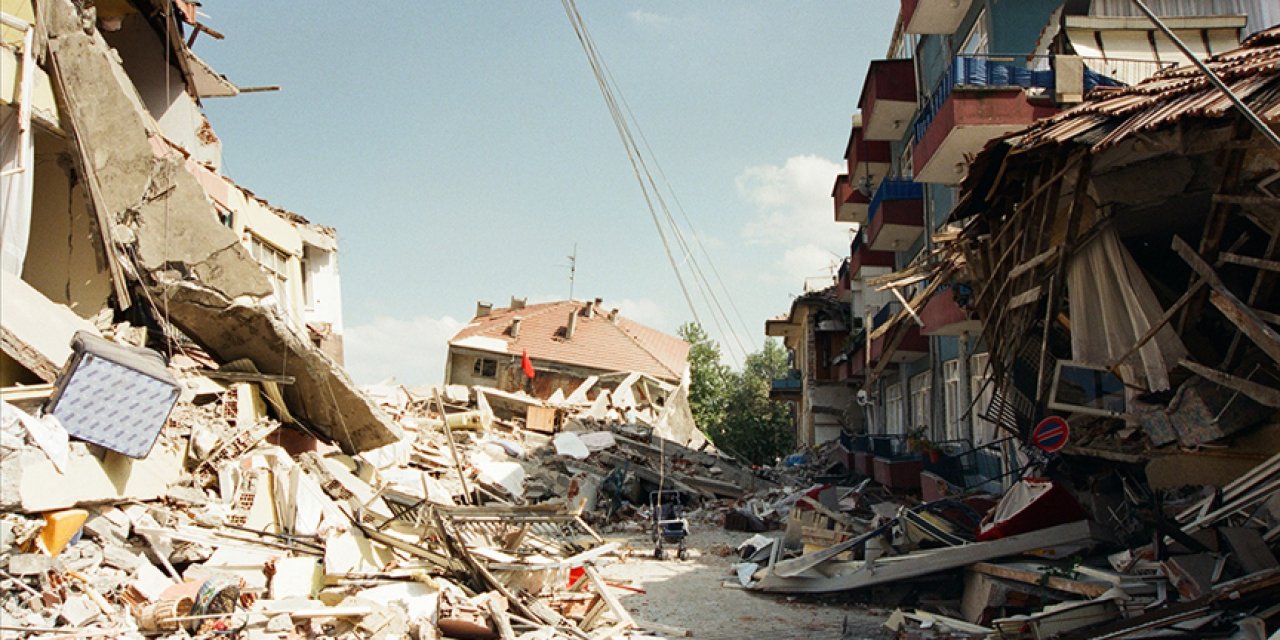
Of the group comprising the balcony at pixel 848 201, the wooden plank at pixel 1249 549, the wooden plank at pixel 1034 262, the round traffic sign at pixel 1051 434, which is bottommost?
the wooden plank at pixel 1249 549

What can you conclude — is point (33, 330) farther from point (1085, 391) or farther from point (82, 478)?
point (1085, 391)

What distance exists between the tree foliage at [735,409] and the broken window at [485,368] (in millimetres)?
11371

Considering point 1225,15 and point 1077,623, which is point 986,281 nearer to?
point 1077,623

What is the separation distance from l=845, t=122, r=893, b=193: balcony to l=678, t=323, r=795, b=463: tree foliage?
52.7ft

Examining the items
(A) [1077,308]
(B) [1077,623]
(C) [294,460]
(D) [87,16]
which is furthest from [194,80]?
(B) [1077,623]

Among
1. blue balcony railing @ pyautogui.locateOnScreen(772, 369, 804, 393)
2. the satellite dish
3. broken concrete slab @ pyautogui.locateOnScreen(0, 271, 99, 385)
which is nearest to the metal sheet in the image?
broken concrete slab @ pyautogui.locateOnScreen(0, 271, 99, 385)

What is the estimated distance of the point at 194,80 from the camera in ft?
54.7

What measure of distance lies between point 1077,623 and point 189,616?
23.4ft

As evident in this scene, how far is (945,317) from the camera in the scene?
1380 cm

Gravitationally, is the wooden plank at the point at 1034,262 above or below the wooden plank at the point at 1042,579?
above

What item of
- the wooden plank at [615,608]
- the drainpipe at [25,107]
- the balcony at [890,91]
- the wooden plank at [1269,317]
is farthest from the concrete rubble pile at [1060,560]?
the drainpipe at [25,107]

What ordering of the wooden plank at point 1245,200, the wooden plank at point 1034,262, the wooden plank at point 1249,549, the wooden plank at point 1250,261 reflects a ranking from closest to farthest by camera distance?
the wooden plank at point 1249,549 < the wooden plank at point 1245,200 < the wooden plank at point 1250,261 < the wooden plank at point 1034,262

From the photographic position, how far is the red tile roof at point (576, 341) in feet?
122

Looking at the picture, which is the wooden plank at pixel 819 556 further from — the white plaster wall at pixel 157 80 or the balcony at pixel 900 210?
the white plaster wall at pixel 157 80
